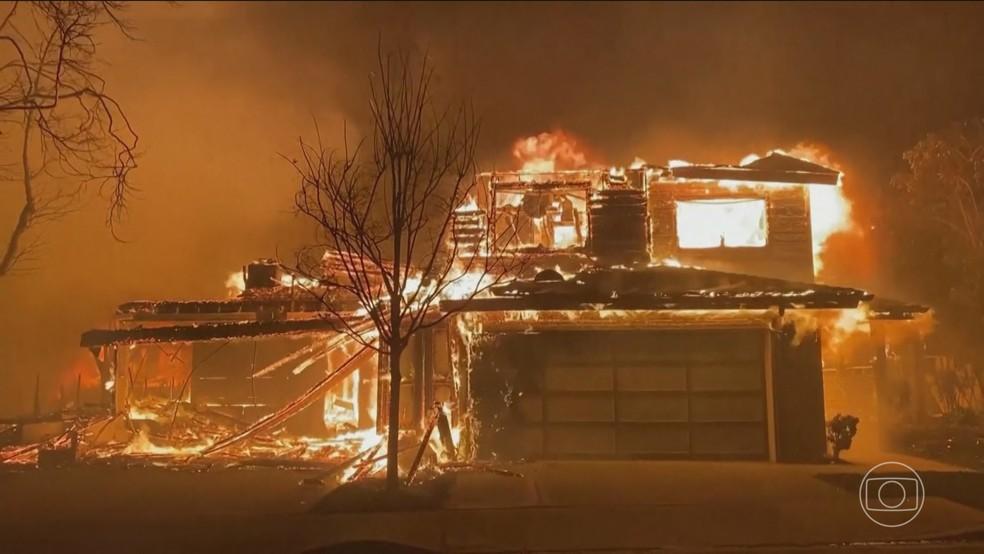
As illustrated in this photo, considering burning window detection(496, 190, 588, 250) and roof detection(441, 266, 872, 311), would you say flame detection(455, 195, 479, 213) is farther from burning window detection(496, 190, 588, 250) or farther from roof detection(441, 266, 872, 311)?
roof detection(441, 266, 872, 311)

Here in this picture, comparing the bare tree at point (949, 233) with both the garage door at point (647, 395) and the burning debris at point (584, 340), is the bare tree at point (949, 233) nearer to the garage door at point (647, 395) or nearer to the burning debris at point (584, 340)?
the burning debris at point (584, 340)

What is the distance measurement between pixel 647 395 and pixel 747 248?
19.2 feet

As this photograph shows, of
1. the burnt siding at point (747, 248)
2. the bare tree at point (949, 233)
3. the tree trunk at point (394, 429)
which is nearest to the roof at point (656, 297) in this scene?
the tree trunk at point (394, 429)

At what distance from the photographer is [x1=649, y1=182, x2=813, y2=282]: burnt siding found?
55.1 feet

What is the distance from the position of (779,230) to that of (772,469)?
279 inches

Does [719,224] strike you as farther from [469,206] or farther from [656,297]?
[469,206]

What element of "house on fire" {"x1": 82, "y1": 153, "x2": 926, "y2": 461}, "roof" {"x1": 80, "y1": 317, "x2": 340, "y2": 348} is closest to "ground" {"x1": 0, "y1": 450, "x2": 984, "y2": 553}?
"house on fire" {"x1": 82, "y1": 153, "x2": 926, "y2": 461}

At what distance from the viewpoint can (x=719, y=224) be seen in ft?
55.9

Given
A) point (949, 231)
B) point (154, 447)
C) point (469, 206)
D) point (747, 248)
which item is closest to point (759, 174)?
point (747, 248)

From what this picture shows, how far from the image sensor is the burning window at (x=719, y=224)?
1697 cm

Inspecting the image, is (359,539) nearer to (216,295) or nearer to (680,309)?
(680,309)

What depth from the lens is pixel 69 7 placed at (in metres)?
8.44

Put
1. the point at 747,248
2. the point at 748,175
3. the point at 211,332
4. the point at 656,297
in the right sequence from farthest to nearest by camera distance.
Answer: the point at 747,248, the point at 748,175, the point at 211,332, the point at 656,297

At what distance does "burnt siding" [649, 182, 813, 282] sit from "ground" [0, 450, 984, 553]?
6396 millimetres
